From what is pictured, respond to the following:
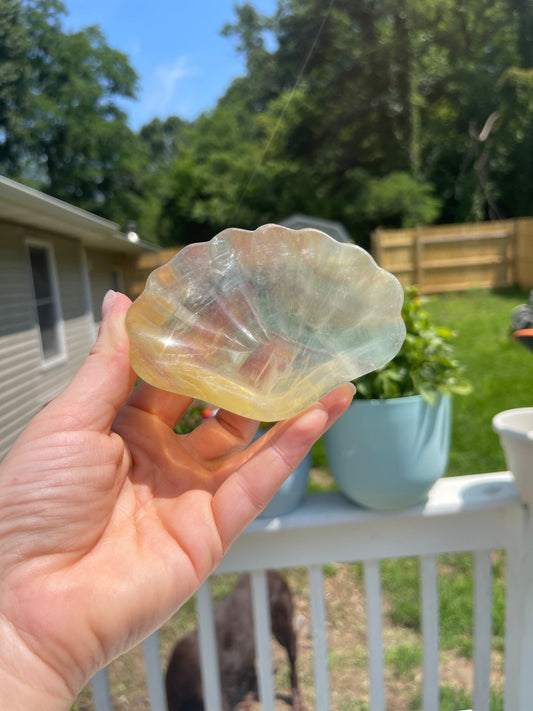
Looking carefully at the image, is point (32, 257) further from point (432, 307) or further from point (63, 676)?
point (432, 307)

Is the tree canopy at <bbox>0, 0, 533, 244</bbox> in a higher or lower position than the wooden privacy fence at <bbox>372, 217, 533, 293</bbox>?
higher

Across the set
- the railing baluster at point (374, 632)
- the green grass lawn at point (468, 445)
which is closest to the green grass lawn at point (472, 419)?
the green grass lawn at point (468, 445)

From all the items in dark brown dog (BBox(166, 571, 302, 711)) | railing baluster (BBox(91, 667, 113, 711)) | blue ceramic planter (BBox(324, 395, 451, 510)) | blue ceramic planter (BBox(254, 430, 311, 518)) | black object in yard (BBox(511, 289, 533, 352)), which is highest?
black object in yard (BBox(511, 289, 533, 352))

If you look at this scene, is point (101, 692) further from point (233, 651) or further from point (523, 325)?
point (523, 325)

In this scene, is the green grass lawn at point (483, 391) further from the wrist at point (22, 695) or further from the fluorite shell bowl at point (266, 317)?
the wrist at point (22, 695)

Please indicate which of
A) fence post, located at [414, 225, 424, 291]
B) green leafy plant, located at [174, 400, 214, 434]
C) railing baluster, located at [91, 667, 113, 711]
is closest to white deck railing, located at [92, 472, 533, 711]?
railing baluster, located at [91, 667, 113, 711]

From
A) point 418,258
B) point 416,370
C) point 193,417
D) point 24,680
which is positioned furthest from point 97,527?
point 418,258

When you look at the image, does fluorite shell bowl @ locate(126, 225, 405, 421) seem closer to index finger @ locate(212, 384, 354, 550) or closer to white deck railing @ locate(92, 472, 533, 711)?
index finger @ locate(212, 384, 354, 550)
